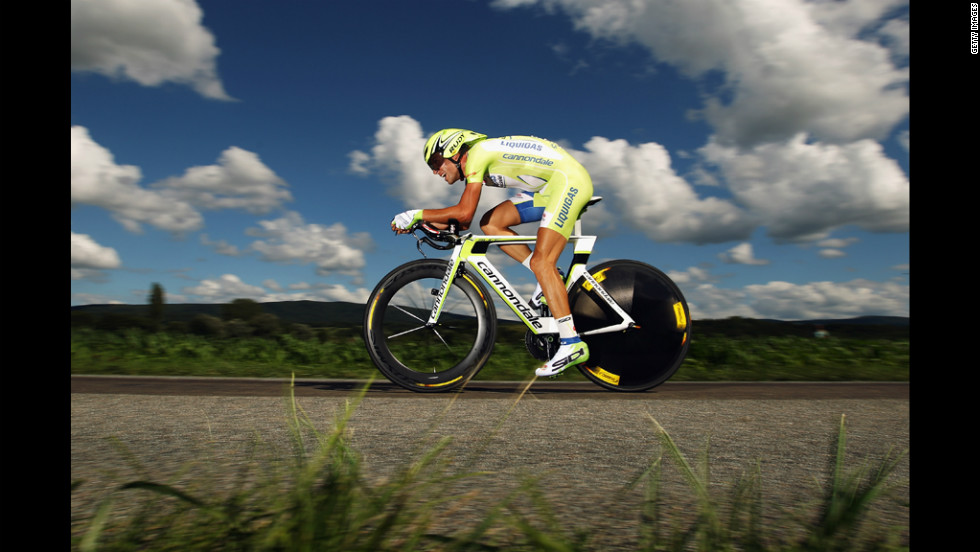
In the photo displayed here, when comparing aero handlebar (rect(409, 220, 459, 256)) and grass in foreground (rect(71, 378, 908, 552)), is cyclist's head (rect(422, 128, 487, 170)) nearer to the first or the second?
aero handlebar (rect(409, 220, 459, 256))

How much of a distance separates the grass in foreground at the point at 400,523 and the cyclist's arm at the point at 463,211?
10.2ft

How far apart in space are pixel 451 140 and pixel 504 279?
1.09 meters

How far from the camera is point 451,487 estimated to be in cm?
156

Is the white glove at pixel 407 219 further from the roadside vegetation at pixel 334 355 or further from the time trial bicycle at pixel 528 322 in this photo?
the roadside vegetation at pixel 334 355

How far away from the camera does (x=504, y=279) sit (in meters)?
4.78

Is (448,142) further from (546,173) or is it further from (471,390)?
(471,390)

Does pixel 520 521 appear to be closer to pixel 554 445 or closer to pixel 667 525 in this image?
pixel 667 525

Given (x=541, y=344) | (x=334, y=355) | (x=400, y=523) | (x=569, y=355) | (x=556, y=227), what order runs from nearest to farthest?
(x=400, y=523), (x=569, y=355), (x=556, y=227), (x=541, y=344), (x=334, y=355)

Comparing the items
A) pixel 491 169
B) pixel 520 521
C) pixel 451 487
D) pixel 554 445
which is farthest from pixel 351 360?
pixel 520 521

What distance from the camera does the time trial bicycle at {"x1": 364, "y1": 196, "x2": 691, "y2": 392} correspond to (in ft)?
15.1

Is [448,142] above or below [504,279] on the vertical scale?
above

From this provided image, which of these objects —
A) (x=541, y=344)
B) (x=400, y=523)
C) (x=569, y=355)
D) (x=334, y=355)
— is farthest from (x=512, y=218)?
(x=400, y=523)

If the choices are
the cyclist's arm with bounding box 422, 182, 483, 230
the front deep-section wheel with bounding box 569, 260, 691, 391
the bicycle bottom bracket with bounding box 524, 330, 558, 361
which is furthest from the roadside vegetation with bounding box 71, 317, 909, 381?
the cyclist's arm with bounding box 422, 182, 483, 230
